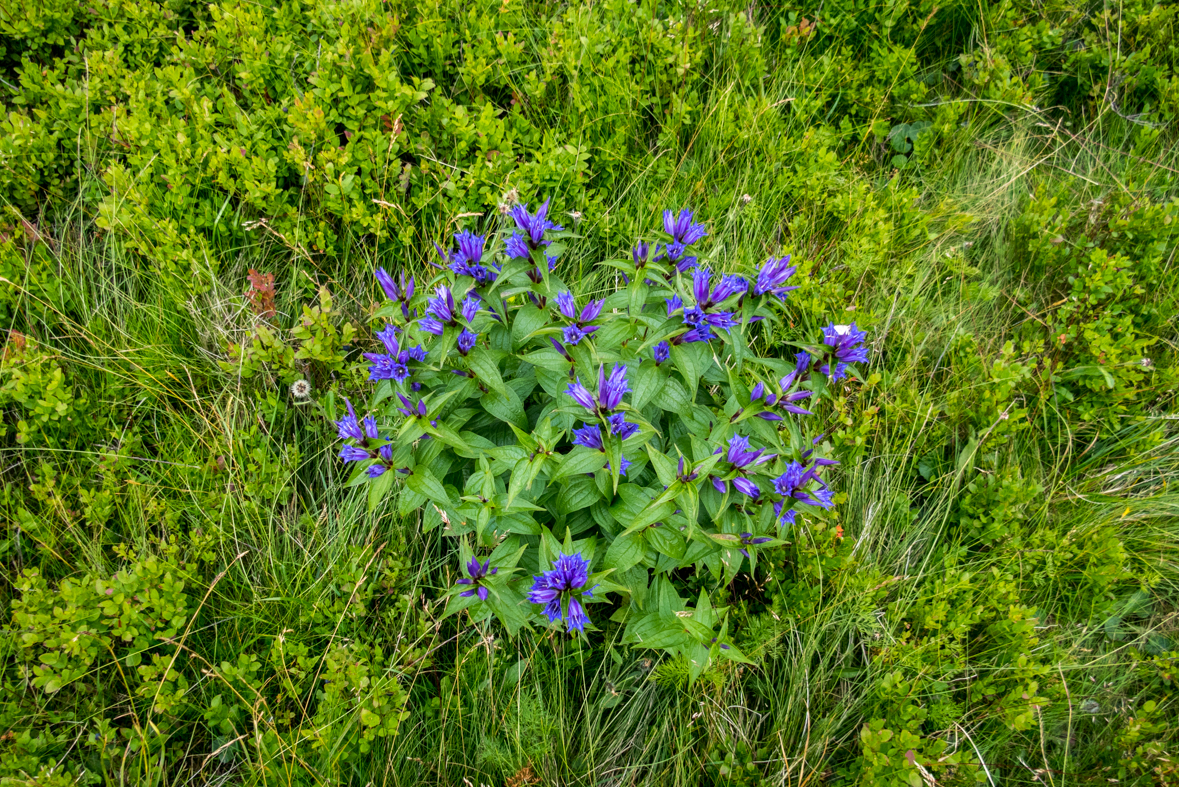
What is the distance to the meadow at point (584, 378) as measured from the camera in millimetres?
2428

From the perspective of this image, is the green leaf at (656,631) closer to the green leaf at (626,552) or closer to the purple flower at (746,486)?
the green leaf at (626,552)

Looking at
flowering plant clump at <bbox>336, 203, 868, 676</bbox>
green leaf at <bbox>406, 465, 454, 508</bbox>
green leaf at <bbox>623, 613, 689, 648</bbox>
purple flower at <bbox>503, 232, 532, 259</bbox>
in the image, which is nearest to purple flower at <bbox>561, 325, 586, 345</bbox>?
flowering plant clump at <bbox>336, 203, 868, 676</bbox>

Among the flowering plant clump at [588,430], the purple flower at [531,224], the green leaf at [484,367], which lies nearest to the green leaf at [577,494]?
the flowering plant clump at [588,430]

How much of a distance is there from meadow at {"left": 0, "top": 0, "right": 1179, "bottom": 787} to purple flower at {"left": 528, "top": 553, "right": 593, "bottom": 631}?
22 cm

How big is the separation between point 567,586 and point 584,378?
61cm

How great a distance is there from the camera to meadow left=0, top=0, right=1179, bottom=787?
2.43 meters

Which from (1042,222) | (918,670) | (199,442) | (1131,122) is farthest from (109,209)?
(1131,122)

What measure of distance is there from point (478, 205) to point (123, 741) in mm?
2508

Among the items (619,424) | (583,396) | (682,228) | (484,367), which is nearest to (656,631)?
(619,424)

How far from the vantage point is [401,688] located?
2.44 metres

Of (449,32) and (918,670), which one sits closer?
(918,670)

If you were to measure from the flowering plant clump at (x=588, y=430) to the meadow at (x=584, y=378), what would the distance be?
0.07m

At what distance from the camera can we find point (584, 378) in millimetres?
2109

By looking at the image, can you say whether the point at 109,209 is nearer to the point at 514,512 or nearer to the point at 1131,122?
the point at 514,512
